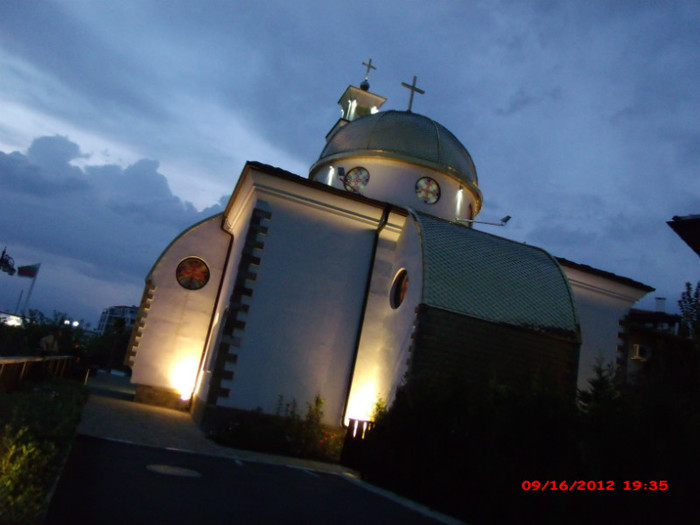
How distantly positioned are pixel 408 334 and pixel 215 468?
18.2 feet

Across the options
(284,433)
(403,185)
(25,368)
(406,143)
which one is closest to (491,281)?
(403,185)

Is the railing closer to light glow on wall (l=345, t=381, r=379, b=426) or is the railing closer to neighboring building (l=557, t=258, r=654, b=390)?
light glow on wall (l=345, t=381, r=379, b=426)

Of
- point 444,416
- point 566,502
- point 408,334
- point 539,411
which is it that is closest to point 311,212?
point 408,334

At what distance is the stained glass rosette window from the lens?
61.0 ft

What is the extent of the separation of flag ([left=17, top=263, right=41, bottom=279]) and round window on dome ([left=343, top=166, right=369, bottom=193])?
92.9 ft

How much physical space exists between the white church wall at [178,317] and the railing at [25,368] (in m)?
2.29

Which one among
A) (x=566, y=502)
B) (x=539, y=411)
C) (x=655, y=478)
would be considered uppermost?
(x=539, y=411)

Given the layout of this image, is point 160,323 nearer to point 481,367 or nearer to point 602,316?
point 481,367

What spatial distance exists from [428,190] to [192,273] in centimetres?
845

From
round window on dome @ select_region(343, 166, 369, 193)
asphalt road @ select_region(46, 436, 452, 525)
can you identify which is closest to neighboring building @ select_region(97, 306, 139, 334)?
round window on dome @ select_region(343, 166, 369, 193)

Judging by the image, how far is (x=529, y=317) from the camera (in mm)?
13273

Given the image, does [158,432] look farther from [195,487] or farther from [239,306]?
[195,487]

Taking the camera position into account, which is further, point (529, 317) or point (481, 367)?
point (529, 317)
